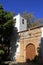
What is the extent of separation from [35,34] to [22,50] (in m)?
2.44

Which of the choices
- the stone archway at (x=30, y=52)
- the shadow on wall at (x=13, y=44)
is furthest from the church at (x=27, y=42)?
the shadow on wall at (x=13, y=44)

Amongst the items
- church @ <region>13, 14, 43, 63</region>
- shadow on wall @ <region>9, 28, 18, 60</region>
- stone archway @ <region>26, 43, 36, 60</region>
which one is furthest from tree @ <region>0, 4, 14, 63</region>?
stone archway @ <region>26, 43, 36, 60</region>

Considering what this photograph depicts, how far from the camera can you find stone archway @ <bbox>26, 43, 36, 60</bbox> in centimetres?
1634

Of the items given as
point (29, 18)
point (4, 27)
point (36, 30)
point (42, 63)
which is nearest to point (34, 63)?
point (42, 63)

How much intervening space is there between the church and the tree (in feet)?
3.46

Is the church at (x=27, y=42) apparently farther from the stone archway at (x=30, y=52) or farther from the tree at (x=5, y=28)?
the tree at (x=5, y=28)

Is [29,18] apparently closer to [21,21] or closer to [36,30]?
[21,21]

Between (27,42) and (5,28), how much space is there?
106 inches

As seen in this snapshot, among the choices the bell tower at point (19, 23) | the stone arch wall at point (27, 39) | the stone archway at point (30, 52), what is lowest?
the stone archway at point (30, 52)

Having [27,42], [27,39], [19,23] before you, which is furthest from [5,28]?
[27,42]

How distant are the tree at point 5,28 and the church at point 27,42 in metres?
1.06

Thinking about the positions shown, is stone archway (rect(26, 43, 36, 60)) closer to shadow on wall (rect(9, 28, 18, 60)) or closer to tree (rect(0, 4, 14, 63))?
shadow on wall (rect(9, 28, 18, 60))

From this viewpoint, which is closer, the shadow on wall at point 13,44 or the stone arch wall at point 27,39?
the stone arch wall at point 27,39

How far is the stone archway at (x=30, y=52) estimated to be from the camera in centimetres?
1634
